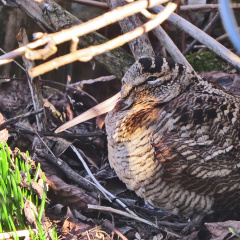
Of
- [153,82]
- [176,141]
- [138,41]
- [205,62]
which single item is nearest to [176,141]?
[176,141]

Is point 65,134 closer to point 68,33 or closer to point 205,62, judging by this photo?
point 205,62

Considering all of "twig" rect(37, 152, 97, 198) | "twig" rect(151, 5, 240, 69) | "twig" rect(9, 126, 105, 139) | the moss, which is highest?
"twig" rect(151, 5, 240, 69)

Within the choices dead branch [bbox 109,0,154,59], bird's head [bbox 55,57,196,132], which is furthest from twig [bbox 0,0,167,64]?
dead branch [bbox 109,0,154,59]

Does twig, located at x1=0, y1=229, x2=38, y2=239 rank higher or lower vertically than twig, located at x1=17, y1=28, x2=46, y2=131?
lower

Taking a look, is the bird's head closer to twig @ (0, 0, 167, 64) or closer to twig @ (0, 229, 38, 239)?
twig @ (0, 229, 38, 239)

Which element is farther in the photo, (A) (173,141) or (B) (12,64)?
(B) (12,64)

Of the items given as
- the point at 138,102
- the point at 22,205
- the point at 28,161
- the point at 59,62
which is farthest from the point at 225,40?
the point at 59,62

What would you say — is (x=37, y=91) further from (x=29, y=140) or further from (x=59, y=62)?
(x=59, y=62)
